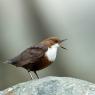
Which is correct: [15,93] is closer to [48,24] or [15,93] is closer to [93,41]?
[48,24]

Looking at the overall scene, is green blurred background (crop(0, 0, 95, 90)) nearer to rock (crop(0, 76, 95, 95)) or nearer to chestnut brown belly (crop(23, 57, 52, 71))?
chestnut brown belly (crop(23, 57, 52, 71))

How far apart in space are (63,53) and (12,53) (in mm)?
679

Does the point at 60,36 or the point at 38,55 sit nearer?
the point at 38,55

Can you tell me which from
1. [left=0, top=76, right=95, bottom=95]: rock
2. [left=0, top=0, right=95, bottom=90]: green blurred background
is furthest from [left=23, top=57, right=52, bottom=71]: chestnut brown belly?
[left=0, top=0, right=95, bottom=90]: green blurred background

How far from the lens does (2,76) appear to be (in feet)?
33.2

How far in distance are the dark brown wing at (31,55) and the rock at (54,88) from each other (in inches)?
15.1

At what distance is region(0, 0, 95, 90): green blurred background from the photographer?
972 centimetres

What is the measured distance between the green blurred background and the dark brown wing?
1759 millimetres

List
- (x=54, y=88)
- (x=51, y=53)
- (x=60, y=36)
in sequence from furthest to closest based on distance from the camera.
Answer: (x=60, y=36) < (x=51, y=53) < (x=54, y=88)

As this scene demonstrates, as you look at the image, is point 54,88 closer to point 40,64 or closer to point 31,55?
point 40,64

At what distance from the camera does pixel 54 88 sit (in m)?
7.17

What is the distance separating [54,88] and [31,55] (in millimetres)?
663

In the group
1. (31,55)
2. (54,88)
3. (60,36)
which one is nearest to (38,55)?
(31,55)

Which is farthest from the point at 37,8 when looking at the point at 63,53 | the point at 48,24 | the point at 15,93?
the point at 15,93
